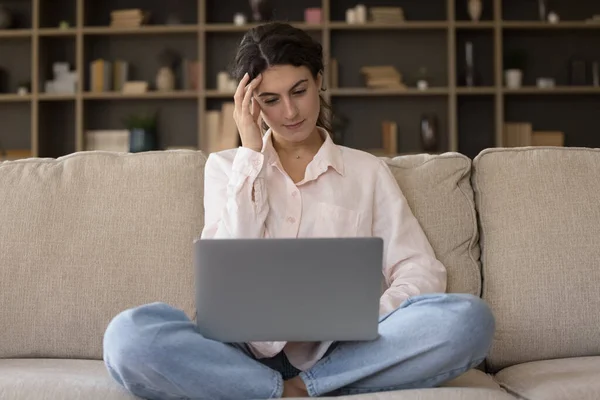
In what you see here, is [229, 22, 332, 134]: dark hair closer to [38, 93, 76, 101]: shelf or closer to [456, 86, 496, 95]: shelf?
[456, 86, 496, 95]: shelf

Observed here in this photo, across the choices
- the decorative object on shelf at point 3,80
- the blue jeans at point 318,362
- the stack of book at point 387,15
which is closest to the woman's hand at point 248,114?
the blue jeans at point 318,362

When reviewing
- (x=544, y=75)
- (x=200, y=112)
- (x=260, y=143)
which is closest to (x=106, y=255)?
(x=260, y=143)

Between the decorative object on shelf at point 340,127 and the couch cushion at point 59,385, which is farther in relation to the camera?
the decorative object on shelf at point 340,127

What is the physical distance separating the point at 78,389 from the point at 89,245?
52 cm

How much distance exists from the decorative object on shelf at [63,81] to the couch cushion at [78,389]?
3597 millimetres

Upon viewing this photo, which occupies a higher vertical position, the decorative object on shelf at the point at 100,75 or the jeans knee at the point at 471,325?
the decorative object on shelf at the point at 100,75

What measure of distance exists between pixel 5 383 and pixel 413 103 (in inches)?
155

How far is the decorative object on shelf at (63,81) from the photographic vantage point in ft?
17.2

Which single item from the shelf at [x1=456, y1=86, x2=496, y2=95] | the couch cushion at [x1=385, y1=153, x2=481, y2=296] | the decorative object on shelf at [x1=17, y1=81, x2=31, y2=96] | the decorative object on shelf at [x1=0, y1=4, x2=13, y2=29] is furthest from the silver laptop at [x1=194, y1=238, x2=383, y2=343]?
the decorative object on shelf at [x1=0, y1=4, x2=13, y2=29]

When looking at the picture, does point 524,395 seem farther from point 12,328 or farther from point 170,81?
point 170,81

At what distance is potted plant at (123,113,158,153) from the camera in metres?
5.16

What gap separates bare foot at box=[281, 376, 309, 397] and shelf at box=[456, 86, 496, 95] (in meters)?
3.59

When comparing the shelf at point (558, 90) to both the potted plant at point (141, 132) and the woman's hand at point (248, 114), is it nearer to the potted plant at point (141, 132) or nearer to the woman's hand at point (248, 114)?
the potted plant at point (141, 132)

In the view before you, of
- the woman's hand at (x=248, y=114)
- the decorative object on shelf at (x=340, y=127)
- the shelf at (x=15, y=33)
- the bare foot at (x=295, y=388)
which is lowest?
the bare foot at (x=295, y=388)
